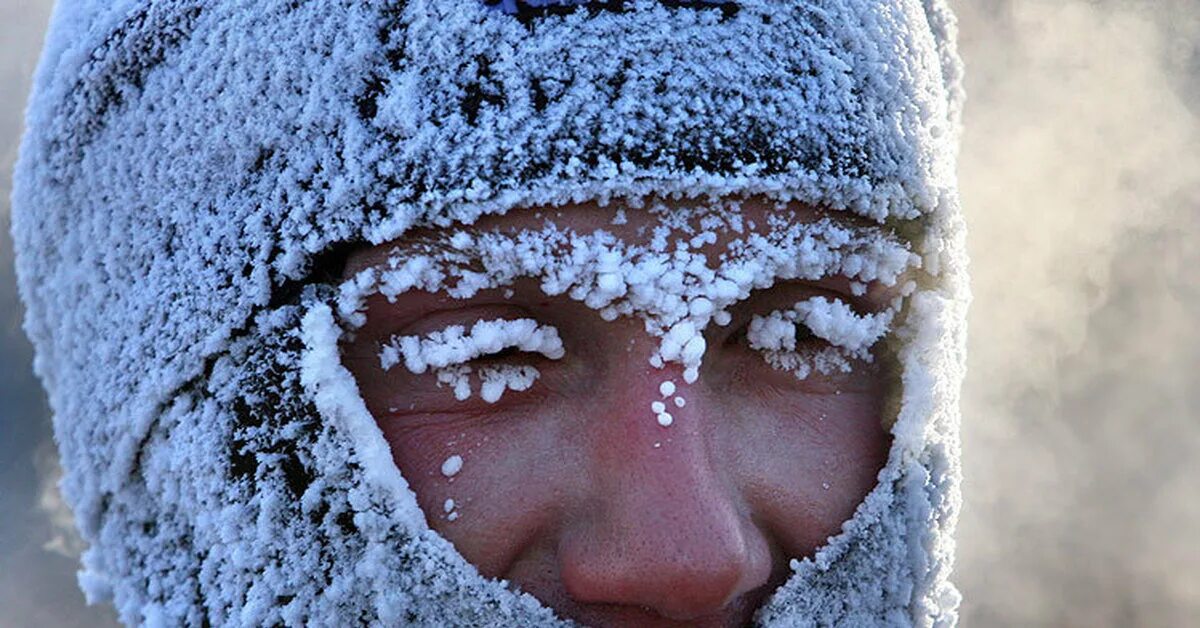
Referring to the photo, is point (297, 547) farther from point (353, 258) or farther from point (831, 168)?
point (831, 168)

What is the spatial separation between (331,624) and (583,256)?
526 millimetres

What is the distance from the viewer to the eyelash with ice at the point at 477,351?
151 centimetres

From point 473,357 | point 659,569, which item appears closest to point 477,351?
point 473,357

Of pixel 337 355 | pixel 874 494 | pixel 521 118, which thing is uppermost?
pixel 521 118

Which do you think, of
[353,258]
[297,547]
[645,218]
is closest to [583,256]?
[645,218]

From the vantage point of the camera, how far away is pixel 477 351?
4.99ft

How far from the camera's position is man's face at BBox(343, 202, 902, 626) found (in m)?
1.47

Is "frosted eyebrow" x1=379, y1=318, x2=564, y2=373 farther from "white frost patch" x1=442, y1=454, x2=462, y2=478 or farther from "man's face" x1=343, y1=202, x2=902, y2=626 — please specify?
"white frost patch" x1=442, y1=454, x2=462, y2=478

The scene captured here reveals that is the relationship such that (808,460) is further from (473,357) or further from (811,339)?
(473,357)

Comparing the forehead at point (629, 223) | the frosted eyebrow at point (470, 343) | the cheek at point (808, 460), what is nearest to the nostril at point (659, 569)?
the cheek at point (808, 460)

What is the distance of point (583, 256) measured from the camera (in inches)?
57.7

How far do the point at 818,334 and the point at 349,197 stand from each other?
62 centimetres

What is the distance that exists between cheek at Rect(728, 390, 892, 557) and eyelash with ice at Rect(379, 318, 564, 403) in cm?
28

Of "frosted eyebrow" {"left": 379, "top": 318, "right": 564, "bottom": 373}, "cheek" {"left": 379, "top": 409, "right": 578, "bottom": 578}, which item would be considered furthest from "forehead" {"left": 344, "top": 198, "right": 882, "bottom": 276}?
"cheek" {"left": 379, "top": 409, "right": 578, "bottom": 578}
